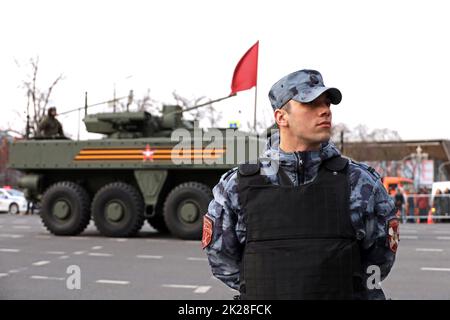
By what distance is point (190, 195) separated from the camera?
41.4 ft

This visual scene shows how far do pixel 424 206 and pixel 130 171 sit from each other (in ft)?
39.0

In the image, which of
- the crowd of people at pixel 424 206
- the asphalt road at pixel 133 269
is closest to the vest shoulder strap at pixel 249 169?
the asphalt road at pixel 133 269

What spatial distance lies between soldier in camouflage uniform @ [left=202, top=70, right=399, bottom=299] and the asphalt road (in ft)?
14.5

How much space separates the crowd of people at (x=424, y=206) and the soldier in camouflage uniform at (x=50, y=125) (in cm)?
1141

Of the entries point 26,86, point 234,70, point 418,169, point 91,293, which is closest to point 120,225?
point 234,70

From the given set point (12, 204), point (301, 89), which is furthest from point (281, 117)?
point (12, 204)

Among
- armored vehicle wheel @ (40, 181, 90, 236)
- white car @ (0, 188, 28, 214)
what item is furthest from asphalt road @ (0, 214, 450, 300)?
white car @ (0, 188, 28, 214)

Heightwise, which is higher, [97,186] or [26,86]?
[26,86]

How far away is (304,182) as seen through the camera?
2309mm

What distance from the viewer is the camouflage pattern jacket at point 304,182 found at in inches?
91.0

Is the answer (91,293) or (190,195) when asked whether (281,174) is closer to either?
(91,293)
